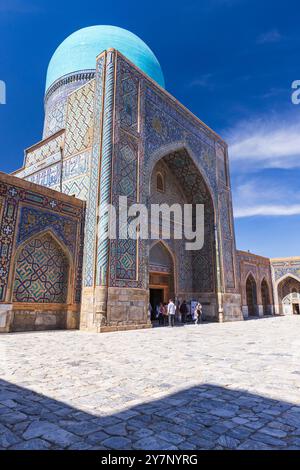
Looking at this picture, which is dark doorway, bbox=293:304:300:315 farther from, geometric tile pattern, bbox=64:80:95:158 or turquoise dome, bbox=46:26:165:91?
geometric tile pattern, bbox=64:80:95:158

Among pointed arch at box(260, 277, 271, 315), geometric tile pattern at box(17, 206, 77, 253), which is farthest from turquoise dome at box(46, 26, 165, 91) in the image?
pointed arch at box(260, 277, 271, 315)

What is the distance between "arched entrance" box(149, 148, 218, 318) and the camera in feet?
37.5

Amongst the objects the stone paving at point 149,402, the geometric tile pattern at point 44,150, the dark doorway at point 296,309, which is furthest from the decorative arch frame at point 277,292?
the stone paving at point 149,402

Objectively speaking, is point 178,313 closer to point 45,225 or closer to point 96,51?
point 45,225

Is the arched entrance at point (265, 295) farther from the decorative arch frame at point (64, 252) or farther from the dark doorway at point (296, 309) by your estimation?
the decorative arch frame at point (64, 252)

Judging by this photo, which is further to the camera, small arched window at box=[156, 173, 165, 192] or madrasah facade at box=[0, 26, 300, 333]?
small arched window at box=[156, 173, 165, 192]

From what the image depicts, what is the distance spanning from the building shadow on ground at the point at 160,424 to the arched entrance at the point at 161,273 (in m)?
8.25

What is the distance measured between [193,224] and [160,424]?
11202 millimetres

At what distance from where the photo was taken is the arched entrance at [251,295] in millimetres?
17297

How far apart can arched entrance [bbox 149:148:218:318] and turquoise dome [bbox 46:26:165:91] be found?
16.7ft

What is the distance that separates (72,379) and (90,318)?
4.78 m

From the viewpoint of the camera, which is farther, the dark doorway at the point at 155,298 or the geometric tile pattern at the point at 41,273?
the dark doorway at the point at 155,298

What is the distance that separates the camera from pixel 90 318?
7352 mm
